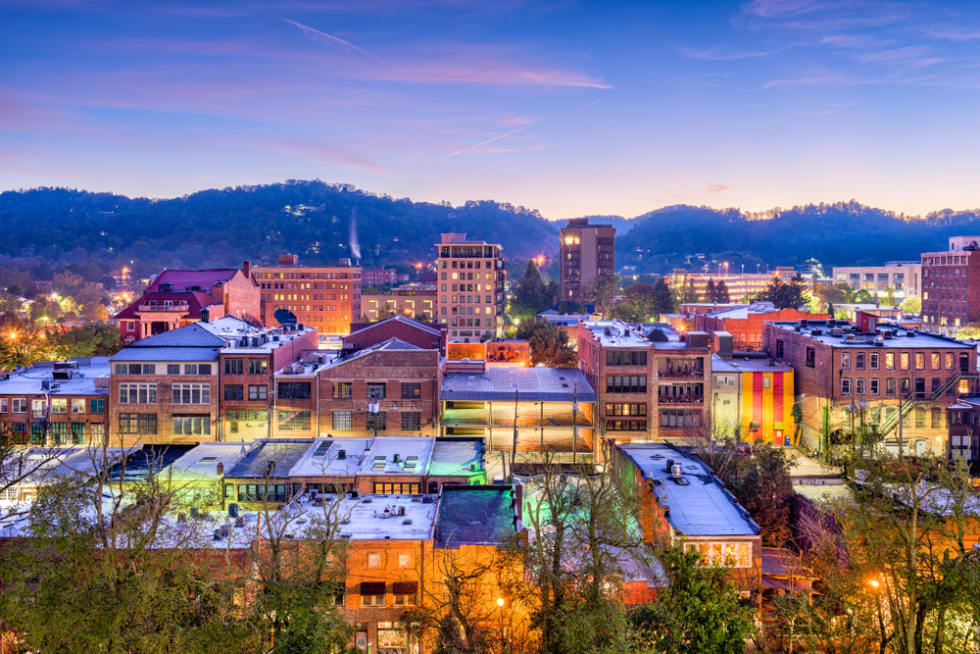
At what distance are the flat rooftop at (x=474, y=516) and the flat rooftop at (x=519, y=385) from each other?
63.8ft

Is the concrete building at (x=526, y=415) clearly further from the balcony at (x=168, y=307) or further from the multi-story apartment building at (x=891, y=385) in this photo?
the balcony at (x=168, y=307)

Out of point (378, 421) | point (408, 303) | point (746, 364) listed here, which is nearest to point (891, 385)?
point (746, 364)

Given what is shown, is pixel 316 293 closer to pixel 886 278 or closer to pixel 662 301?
pixel 662 301

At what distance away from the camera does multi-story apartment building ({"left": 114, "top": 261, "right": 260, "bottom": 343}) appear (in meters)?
81.1

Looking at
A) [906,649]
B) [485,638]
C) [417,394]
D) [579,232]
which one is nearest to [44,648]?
[485,638]

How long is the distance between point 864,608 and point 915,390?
128 ft

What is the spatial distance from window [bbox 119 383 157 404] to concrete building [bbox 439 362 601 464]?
912 inches

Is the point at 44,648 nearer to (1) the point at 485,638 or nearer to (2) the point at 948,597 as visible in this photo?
(1) the point at 485,638

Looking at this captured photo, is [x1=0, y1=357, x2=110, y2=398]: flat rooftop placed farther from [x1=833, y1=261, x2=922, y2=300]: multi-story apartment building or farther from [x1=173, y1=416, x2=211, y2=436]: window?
[x1=833, y1=261, x2=922, y2=300]: multi-story apartment building

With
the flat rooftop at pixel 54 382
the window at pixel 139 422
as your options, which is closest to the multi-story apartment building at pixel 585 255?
the flat rooftop at pixel 54 382

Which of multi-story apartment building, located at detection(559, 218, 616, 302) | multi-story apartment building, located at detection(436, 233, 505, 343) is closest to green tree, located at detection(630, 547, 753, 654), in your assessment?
multi-story apartment building, located at detection(436, 233, 505, 343)

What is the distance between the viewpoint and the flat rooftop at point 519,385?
2352 inches

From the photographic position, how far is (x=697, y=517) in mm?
34938

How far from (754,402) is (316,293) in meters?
104
